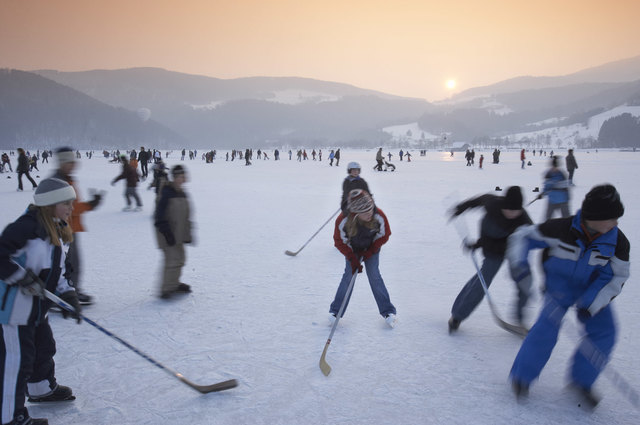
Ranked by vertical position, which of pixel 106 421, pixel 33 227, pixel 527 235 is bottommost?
pixel 106 421

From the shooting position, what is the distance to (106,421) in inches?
94.4

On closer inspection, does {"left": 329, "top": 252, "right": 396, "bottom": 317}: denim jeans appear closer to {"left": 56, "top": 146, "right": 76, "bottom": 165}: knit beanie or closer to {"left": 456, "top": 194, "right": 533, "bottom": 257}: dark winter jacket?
{"left": 456, "top": 194, "right": 533, "bottom": 257}: dark winter jacket

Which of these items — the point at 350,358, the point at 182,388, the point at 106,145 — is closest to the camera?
the point at 182,388

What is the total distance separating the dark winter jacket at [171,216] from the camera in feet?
13.3

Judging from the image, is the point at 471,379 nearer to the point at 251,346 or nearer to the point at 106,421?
the point at 251,346

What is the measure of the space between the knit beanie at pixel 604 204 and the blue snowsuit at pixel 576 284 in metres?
0.15

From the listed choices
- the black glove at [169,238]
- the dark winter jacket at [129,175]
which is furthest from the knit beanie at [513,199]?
the dark winter jacket at [129,175]

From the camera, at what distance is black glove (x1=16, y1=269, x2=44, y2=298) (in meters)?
1.94

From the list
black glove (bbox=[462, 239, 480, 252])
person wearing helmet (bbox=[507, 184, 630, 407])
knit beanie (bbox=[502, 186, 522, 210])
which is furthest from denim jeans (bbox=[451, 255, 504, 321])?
person wearing helmet (bbox=[507, 184, 630, 407])

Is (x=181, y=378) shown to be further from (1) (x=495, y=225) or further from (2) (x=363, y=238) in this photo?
(1) (x=495, y=225)

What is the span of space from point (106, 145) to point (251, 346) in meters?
196

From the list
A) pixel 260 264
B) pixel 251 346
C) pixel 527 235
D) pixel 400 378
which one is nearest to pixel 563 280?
pixel 527 235

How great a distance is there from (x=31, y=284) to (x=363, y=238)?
7.87 ft

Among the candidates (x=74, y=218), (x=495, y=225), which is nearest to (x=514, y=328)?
(x=495, y=225)
